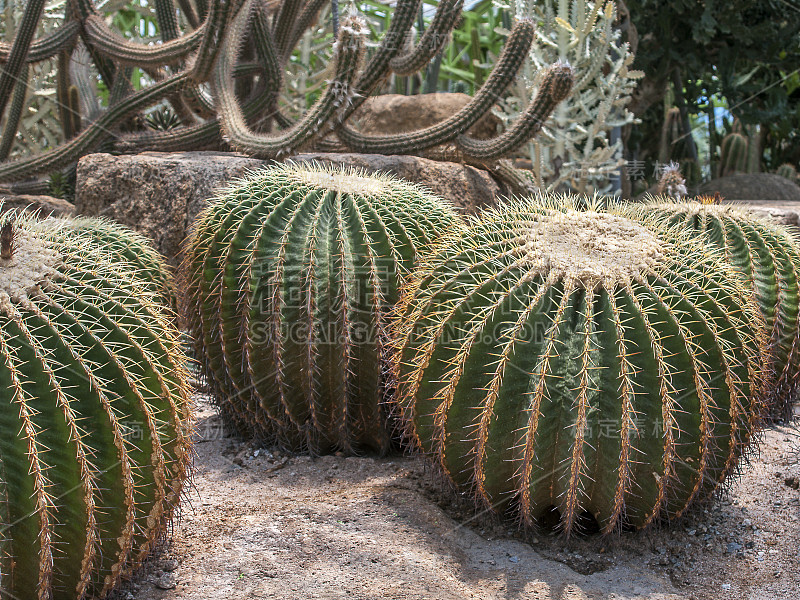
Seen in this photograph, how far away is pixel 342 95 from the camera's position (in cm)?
391

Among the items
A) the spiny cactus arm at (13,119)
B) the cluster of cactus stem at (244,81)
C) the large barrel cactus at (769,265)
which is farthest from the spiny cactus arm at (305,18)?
the large barrel cactus at (769,265)

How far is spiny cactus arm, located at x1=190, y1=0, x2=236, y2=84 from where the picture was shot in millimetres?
4070

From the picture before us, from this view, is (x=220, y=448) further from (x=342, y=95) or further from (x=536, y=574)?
(x=342, y=95)

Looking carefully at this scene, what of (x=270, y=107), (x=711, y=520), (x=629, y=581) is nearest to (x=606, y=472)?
(x=629, y=581)

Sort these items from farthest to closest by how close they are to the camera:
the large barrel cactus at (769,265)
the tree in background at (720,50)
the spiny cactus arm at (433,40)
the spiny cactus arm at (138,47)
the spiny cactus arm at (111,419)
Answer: the tree in background at (720,50)
the spiny cactus arm at (138,47)
the spiny cactus arm at (433,40)
the large barrel cactus at (769,265)
the spiny cactus arm at (111,419)

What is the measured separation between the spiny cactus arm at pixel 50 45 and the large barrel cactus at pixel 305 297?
307cm

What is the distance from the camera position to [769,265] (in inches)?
112

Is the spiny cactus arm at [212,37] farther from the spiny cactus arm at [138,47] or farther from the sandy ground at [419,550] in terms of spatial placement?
the sandy ground at [419,550]

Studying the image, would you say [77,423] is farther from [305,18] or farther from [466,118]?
[305,18]

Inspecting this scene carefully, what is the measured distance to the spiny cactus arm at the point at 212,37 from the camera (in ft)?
13.4

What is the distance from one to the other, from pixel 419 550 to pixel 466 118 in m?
2.76

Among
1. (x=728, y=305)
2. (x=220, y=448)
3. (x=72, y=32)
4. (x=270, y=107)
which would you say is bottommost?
(x=220, y=448)

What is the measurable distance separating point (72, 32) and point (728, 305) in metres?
4.62

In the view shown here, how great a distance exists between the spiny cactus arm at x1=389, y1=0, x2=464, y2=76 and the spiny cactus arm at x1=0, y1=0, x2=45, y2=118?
96.6 inches
